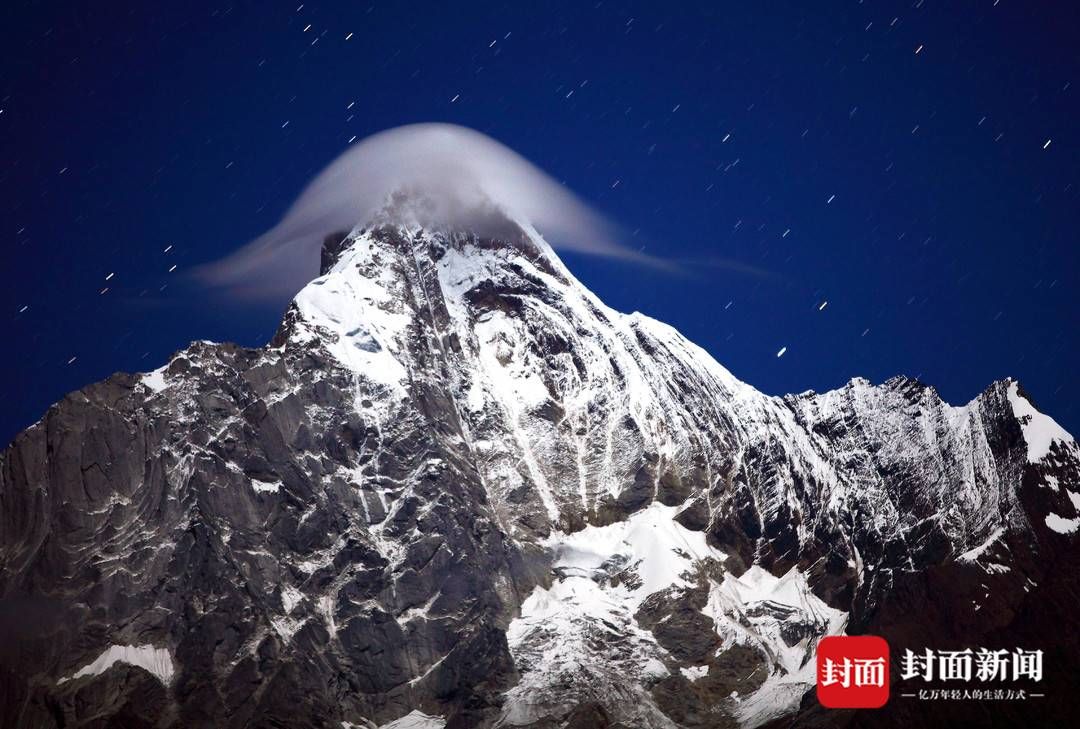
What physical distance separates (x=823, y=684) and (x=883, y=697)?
36.4 ft

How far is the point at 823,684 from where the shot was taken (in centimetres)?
17538

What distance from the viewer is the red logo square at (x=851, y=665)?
173 metres

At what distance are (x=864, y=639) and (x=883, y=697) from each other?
1141 centimetres

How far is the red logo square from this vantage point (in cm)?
17338

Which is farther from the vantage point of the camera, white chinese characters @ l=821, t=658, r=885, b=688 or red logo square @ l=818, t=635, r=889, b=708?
white chinese characters @ l=821, t=658, r=885, b=688

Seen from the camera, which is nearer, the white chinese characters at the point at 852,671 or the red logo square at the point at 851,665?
the red logo square at the point at 851,665

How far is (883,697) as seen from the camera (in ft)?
599

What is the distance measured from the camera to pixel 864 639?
175 metres

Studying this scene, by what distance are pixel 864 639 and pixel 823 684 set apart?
21.6ft

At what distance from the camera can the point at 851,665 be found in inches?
6934

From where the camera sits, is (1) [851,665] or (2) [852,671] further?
(2) [852,671]
